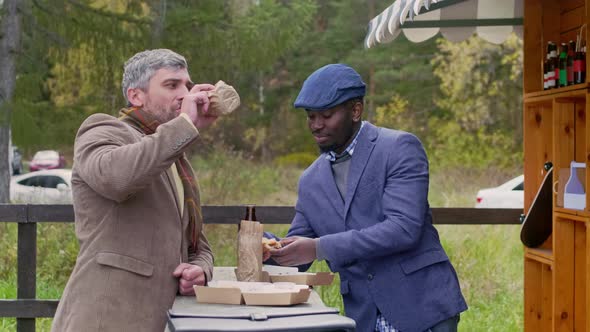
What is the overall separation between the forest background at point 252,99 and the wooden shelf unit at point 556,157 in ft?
5.87

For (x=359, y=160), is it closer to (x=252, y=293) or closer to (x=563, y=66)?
(x=252, y=293)

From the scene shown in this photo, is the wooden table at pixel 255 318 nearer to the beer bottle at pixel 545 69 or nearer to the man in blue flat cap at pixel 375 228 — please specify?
the man in blue flat cap at pixel 375 228

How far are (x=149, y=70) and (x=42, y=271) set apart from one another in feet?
21.3

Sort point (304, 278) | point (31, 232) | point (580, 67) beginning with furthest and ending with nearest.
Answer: point (31, 232)
point (580, 67)
point (304, 278)

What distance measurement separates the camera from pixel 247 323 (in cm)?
266

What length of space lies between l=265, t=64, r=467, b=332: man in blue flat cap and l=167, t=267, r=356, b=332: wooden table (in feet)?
1.91

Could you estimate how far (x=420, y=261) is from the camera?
11.8 ft

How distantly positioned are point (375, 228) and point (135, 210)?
2.94 feet

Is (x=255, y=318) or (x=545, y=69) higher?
(x=545, y=69)

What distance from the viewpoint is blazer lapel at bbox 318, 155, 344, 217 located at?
12.2 ft

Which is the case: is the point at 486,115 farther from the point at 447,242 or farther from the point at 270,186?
the point at 447,242

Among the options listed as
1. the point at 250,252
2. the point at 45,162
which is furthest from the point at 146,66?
the point at 45,162

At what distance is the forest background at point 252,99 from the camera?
9836 mm

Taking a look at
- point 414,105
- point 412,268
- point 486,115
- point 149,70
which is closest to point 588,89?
point 412,268
